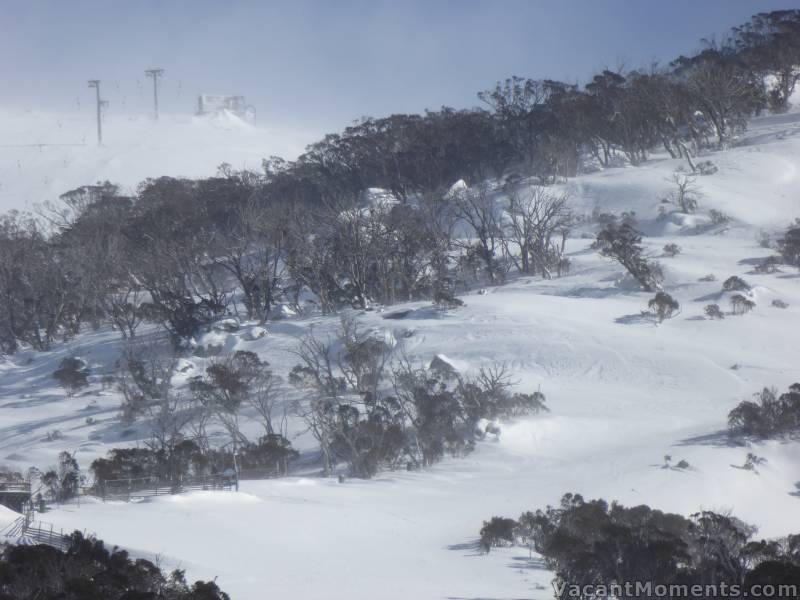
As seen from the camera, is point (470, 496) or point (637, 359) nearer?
point (470, 496)

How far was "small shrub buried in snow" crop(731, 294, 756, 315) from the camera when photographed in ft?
134

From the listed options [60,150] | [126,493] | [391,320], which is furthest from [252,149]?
[126,493]

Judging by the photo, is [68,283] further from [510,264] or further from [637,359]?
[637,359]

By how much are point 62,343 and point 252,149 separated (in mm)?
75732

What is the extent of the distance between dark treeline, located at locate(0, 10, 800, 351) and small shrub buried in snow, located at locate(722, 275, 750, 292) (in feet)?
31.6

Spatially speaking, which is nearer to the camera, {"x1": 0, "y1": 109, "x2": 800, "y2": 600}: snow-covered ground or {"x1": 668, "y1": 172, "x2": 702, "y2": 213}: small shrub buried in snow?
{"x1": 0, "y1": 109, "x2": 800, "y2": 600}: snow-covered ground

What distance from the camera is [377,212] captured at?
2283 inches

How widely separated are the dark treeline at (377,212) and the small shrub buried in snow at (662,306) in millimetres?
8986

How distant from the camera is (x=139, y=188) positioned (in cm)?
7944

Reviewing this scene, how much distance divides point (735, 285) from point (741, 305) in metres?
1.71

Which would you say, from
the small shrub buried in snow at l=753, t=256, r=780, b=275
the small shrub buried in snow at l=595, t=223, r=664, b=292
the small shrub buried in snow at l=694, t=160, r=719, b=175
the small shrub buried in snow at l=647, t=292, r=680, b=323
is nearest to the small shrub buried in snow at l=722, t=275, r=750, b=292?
the small shrub buried in snow at l=647, t=292, r=680, b=323

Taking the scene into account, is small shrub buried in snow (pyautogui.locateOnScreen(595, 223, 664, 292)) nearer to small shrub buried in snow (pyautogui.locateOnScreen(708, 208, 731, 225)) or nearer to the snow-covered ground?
the snow-covered ground

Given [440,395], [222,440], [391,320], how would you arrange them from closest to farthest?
1. [440,395]
2. [222,440]
3. [391,320]

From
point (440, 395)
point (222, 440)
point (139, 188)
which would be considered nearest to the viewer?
point (440, 395)
